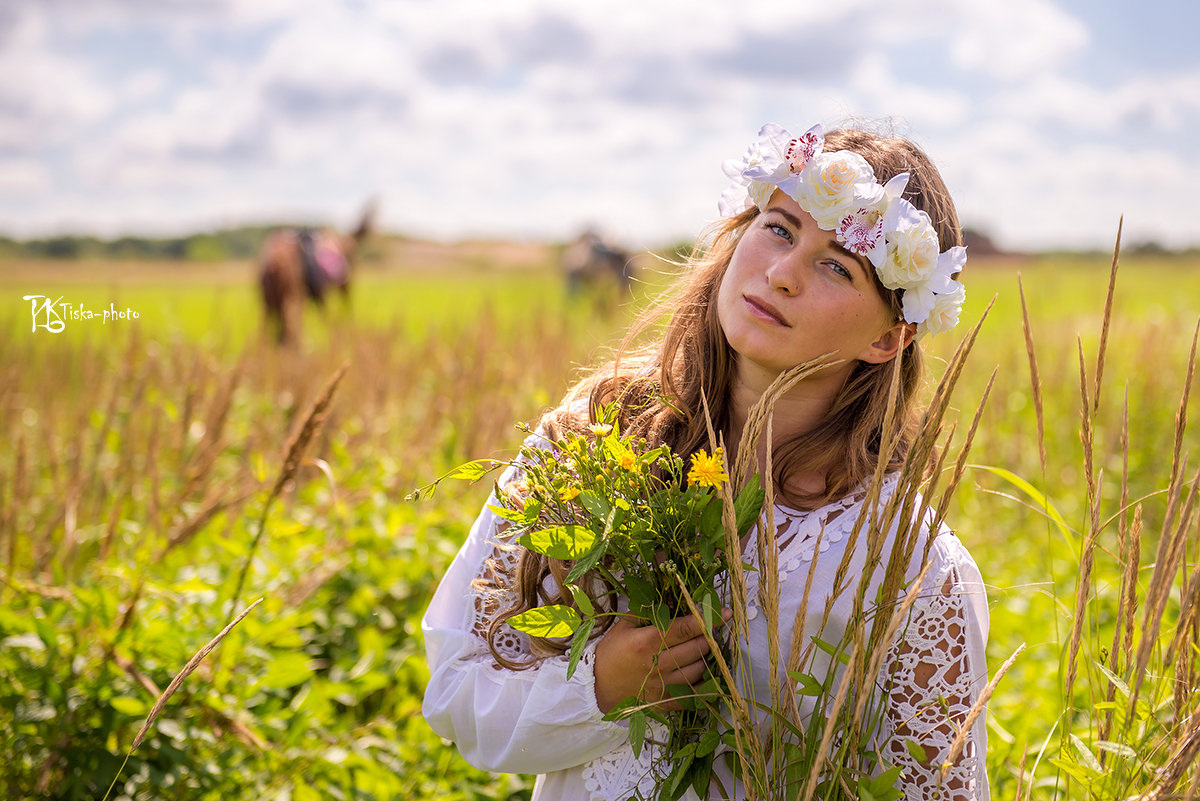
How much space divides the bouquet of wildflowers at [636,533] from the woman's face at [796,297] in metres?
0.35

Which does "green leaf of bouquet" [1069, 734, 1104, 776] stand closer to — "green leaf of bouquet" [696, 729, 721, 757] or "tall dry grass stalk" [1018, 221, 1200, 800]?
"tall dry grass stalk" [1018, 221, 1200, 800]

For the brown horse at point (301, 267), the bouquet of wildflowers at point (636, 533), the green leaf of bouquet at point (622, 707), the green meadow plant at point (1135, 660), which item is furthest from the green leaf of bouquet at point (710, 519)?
the brown horse at point (301, 267)

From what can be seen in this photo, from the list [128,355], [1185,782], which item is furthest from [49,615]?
[1185,782]

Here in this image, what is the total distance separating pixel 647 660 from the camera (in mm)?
1154

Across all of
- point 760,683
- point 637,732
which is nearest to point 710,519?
point 637,732

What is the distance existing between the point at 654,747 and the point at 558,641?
22cm

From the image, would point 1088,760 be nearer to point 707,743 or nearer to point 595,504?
point 707,743

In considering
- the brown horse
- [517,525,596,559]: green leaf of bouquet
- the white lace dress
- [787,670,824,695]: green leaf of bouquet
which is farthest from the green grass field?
the brown horse

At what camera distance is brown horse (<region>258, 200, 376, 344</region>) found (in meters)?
9.87

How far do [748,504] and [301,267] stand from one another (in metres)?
10.4

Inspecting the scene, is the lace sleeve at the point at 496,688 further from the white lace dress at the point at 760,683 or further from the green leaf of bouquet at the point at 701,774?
the green leaf of bouquet at the point at 701,774

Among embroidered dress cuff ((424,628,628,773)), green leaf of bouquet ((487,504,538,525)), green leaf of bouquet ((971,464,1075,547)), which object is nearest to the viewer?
green leaf of bouquet ((487,504,538,525))

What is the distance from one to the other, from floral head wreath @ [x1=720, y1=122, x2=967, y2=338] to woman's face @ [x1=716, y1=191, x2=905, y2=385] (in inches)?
1.3

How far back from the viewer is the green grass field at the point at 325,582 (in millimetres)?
1171
